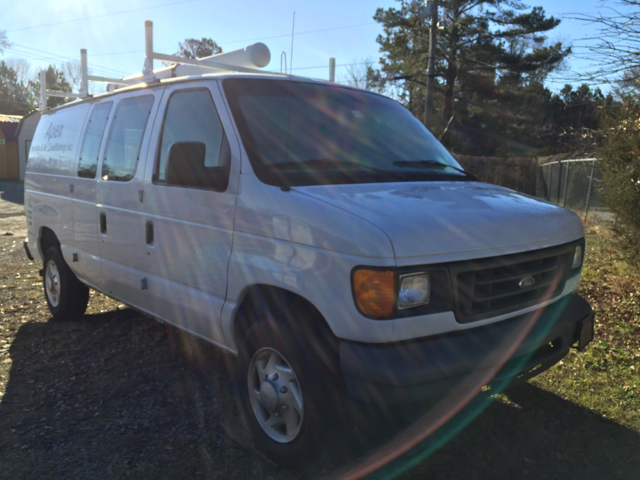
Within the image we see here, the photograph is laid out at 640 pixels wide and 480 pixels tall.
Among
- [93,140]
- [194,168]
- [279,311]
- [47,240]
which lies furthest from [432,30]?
[279,311]

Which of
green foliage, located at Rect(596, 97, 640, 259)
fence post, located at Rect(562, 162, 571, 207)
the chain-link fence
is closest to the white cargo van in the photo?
green foliage, located at Rect(596, 97, 640, 259)

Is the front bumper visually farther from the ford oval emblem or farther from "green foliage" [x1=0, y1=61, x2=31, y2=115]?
"green foliage" [x1=0, y1=61, x2=31, y2=115]

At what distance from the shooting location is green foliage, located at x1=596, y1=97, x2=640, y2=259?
717 centimetres

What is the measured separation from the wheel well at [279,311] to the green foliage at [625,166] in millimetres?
5967

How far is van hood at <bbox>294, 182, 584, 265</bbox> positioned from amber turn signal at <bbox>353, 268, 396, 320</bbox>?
119 mm

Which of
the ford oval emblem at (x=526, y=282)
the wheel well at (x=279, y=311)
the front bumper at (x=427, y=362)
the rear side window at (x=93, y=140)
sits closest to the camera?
the front bumper at (x=427, y=362)

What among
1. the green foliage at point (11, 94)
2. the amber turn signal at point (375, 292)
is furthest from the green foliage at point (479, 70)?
the green foliage at point (11, 94)

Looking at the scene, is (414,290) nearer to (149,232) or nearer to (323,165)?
(323,165)

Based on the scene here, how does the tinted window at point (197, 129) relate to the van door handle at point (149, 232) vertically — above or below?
above

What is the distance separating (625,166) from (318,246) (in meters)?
6.39

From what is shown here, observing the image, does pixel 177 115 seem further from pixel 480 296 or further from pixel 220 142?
pixel 480 296

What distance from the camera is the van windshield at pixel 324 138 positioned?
3286 millimetres

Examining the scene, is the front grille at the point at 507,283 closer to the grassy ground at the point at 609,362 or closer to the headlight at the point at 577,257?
the headlight at the point at 577,257

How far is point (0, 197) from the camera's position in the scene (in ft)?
73.3
